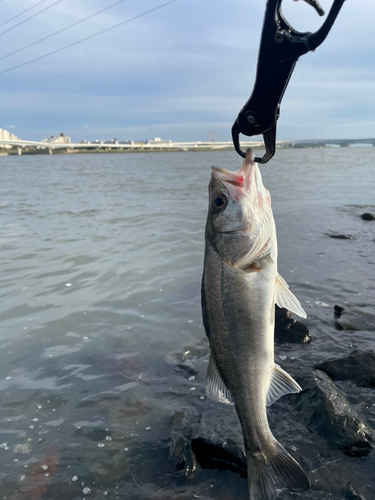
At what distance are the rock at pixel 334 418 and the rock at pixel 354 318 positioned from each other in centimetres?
262

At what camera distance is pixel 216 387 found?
140 inches

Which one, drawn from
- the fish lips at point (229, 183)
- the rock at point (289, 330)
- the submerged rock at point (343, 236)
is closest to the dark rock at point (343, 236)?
the submerged rock at point (343, 236)

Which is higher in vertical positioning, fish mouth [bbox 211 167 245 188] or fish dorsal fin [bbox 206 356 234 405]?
fish mouth [bbox 211 167 245 188]

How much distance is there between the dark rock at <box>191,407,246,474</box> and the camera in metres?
4.58

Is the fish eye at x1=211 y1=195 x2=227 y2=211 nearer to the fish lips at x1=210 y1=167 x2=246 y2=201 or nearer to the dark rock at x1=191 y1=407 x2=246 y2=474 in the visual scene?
A: the fish lips at x1=210 y1=167 x2=246 y2=201

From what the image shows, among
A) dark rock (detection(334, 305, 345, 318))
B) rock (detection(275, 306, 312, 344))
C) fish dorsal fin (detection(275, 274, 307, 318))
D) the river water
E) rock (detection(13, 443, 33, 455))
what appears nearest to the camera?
fish dorsal fin (detection(275, 274, 307, 318))

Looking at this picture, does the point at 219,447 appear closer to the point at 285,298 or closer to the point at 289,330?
the point at 285,298

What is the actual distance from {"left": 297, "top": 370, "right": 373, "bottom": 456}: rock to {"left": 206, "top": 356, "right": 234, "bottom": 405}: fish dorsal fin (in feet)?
6.51

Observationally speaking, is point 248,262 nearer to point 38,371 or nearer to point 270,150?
point 270,150

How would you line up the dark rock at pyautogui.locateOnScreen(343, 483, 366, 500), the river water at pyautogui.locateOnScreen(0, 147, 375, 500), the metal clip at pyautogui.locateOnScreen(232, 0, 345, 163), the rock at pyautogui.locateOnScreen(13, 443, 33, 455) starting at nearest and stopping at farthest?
the metal clip at pyautogui.locateOnScreen(232, 0, 345, 163), the dark rock at pyautogui.locateOnScreen(343, 483, 366, 500), the river water at pyautogui.locateOnScreen(0, 147, 375, 500), the rock at pyautogui.locateOnScreen(13, 443, 33, 455)

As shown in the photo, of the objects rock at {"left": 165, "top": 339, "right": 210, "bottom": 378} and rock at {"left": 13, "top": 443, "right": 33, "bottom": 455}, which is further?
rock at {"left": 165, "top": 339, "right": 210, "bottom": 378}

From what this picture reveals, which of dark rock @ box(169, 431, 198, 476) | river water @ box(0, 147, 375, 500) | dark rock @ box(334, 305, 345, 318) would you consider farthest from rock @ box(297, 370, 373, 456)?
dark rock @ box(334, 305, 345, 318)

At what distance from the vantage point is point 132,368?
6.99m

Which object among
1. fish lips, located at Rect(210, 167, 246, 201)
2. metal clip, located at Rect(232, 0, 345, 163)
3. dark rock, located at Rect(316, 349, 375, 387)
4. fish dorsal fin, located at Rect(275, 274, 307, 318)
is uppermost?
metal clip, located at Rect(232, 0, 345, 163)
